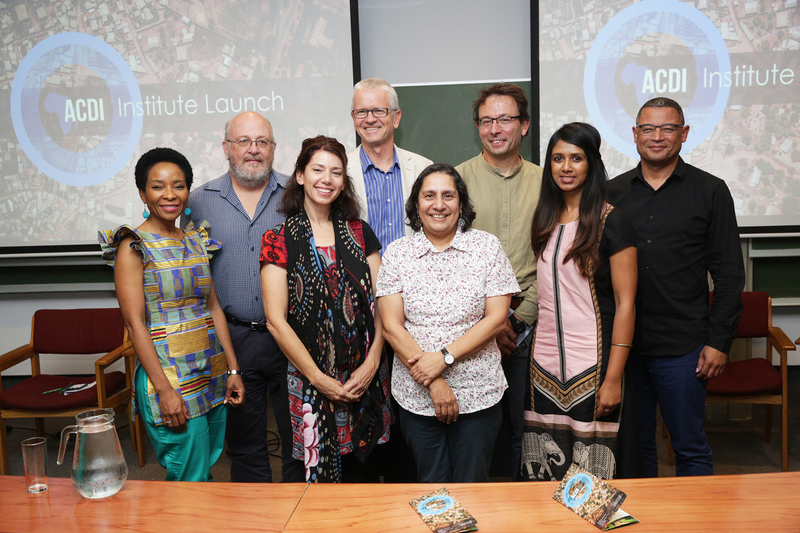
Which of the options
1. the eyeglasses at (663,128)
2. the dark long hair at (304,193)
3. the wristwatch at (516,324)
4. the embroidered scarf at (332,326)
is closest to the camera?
the embroidered scarf at (332,326)

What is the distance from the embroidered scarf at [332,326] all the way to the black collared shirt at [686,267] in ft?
3.68

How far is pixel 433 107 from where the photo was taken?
3.80m

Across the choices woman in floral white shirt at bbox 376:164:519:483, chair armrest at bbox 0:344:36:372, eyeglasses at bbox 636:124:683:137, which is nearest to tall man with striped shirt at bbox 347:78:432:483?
woman in floral white shirt at bbox 376:164:519:483

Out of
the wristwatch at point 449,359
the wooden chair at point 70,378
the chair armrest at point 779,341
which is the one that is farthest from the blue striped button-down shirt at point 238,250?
the chair armrest at point 779,341

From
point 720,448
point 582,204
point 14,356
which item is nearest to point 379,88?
point 582,204

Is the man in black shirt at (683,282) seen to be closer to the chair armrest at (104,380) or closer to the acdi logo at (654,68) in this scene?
the acdi logo at (654,68)

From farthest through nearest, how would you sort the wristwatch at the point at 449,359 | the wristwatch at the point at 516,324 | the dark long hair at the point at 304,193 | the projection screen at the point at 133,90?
the projection screen at the point at 133,90 → the wristwatch at the point at 516,324 → the dark long hair at the point at 304,193 → the wristwatch at the point at 449,359

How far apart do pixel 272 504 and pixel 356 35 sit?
3156 millimetres

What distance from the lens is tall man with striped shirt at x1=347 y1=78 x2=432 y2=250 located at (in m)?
2.49

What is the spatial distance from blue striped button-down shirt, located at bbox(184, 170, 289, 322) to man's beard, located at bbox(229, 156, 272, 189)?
0.08 metres

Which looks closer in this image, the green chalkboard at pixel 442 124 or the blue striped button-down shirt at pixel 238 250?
the blue striped button-down shirt at pixel 238 250

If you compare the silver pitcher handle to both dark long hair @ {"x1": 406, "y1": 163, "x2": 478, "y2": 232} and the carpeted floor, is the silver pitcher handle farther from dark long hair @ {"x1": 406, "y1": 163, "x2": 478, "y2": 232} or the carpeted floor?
the carpeted floor

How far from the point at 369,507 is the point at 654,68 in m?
3.37

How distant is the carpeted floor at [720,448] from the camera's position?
301 cm
